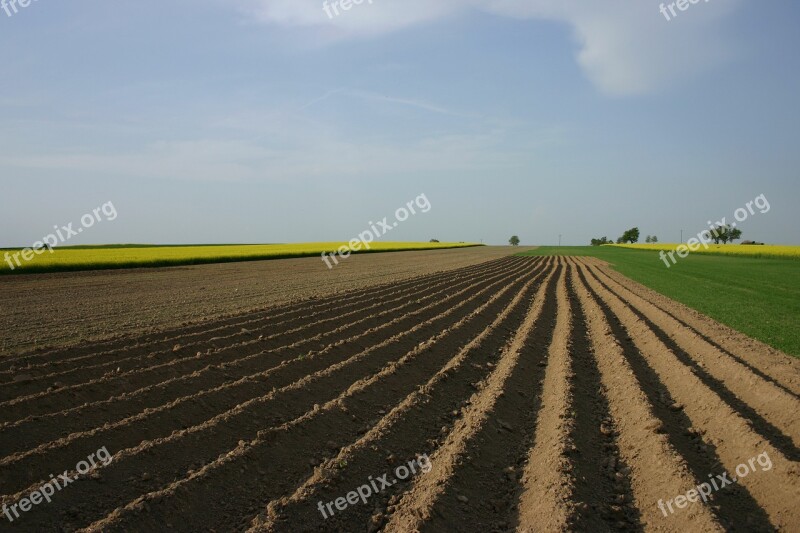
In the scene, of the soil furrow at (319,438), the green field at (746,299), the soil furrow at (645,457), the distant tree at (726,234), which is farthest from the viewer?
the distant tree at (726,234)

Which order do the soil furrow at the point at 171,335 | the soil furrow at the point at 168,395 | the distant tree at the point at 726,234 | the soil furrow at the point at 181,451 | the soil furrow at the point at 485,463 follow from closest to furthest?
the soil furrow at the point at 485,463
the soil furrow at the point at 181,451
the soil furrow at the point at 168,395
the soil furrow at the point at 171,335
the distant tree at the point at 726,234

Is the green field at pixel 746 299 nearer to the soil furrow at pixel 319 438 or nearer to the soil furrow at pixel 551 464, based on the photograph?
the soil furrow at pixel 551 464

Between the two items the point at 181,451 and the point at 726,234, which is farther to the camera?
the point at 726,234

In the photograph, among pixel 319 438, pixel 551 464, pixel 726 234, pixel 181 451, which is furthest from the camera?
pixel 726 234

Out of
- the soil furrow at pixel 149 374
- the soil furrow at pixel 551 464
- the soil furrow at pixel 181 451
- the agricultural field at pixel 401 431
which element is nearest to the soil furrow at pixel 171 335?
the agricultural field at pixel 401 431

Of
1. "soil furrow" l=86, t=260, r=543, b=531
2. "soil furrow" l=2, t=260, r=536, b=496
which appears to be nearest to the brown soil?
"soil furrow" l=2, t=260, r=536, b=496

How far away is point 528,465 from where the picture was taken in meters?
5.12

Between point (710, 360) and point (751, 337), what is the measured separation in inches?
105

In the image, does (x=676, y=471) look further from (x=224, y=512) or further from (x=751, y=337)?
(x=751, y=337)

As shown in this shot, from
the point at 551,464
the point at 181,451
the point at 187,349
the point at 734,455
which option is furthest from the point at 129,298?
the point at 734,455

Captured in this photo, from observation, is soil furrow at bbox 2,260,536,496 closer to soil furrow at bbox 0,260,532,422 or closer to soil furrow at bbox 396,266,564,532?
soil furrow at bbox 0,260,532,422

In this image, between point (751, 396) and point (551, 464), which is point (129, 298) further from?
point (751, 396)

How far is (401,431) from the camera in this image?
5.88 m

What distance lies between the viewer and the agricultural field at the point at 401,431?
423 centimetres
